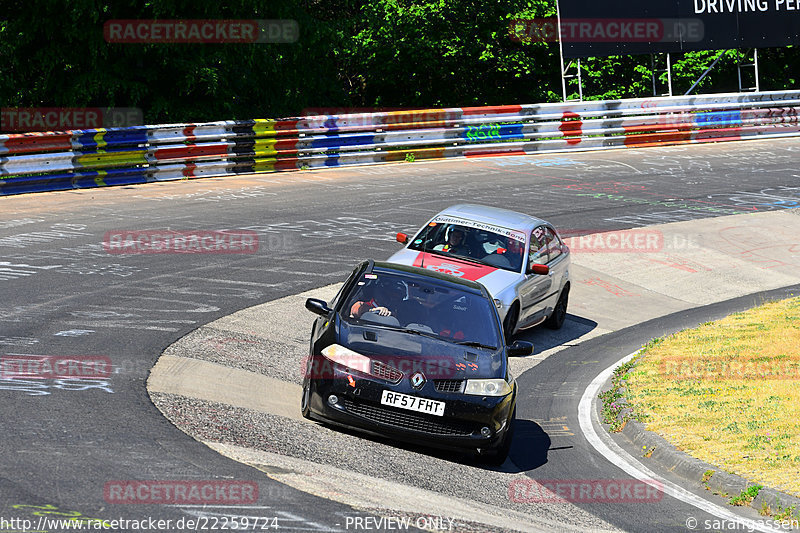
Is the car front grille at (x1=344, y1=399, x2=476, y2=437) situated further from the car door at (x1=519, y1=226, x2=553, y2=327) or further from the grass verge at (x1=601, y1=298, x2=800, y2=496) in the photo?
the car door at (x1=519, y1=226, x2=553, y2=327)

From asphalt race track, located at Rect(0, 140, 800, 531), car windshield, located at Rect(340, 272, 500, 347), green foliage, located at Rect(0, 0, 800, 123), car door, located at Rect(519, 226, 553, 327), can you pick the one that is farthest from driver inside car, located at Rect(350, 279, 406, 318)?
green foliage, located at Rect(0, 0, 800, 123)

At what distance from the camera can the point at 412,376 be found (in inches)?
340

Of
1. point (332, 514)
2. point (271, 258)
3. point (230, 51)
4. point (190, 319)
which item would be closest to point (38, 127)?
point (230, 51)

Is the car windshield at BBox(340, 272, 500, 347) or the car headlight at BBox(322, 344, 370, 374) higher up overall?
the car windshield at BBox(340, 272, 500, 347)

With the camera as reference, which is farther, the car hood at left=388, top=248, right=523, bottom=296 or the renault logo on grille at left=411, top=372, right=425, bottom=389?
the car hood at left=388, top=248, right=523, bottom=296

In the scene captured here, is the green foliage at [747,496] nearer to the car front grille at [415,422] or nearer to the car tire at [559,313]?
the car front grille at [415,422]

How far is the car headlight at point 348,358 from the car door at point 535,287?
189 inches

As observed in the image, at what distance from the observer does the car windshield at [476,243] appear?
13.7 metres

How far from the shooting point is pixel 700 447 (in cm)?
942

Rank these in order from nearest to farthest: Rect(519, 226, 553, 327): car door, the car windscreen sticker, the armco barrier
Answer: Rect(519, 226, 553, 327): car door < the car windscreen sticker < the armco barrier

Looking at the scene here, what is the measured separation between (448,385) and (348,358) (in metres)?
0.89

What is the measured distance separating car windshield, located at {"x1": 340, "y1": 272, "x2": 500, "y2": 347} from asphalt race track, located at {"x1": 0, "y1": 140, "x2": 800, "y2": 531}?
1224mm

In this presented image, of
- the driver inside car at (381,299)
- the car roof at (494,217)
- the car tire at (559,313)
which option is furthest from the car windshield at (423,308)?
the car tire at (559,313)

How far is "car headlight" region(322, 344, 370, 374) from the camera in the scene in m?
8.74
